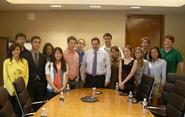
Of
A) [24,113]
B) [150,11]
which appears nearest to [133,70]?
[24,113]

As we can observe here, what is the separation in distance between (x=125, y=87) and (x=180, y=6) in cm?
244

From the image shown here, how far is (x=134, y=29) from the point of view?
6727 millimetres

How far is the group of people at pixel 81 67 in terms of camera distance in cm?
384

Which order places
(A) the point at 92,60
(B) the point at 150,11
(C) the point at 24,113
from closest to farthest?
(C) the point at 24,113 < (A) the point at 92,60 < (B) the point at 150,11

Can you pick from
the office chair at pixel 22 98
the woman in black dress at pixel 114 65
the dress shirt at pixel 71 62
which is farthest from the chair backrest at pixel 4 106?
the woman in black dress at pixel 114 65

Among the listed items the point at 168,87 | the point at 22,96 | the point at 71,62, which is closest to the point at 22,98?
the point at 22,96

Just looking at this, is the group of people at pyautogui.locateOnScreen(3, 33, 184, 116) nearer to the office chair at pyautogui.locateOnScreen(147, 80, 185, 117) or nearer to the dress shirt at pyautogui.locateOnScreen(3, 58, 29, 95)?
the dress shirt at pyautogui.locateOnScreen(3, 58, 29, 95)

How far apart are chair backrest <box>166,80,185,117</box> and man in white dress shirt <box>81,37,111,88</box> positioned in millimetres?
1611

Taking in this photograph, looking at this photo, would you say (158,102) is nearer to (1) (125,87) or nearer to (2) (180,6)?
(1) (125,87)

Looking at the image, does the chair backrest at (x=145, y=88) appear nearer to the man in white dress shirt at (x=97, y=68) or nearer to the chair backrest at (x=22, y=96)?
the man in white dress shirt at (x=97, y=68)

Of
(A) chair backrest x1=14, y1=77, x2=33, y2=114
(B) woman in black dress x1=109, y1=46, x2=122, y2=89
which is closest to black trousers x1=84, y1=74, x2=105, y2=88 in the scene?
(B) woman in black dress x1=109, y1=46, x2=122, y2=89

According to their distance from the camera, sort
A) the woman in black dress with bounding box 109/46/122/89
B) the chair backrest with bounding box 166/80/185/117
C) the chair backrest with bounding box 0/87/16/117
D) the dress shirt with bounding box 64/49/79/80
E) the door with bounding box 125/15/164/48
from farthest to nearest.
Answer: the door with bounding box 125/15/164/48 < the woman in black dress with bounding box 109/46/122/89 < the dress shirt with bounding box 64/49/79/80 < the chair backrest with bounding box 166/80/185/117 < the chair backrest with bounding box 0/87/16/117

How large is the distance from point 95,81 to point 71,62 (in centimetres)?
53

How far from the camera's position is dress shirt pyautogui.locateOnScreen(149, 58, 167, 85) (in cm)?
420
